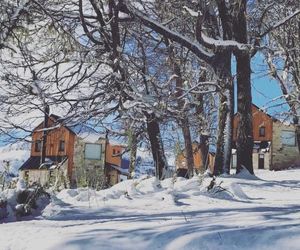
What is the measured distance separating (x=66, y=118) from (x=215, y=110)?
371 inches

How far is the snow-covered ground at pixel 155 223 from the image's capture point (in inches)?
137

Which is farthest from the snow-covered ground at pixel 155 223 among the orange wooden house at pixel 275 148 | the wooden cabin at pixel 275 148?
the wooden cabin at pixel 275 148

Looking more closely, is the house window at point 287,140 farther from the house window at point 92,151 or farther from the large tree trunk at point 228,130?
the large tree trunk at point 228,130

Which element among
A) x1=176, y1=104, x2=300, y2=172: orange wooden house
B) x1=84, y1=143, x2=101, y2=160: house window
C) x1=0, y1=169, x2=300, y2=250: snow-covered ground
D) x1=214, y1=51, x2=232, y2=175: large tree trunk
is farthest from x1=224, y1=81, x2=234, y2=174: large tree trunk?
x1=176, y1=104, x2=300, y2=172: orange wooden house

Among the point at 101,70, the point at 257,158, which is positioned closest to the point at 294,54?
the point at 101,70

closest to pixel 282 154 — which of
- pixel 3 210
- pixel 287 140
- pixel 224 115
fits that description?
pixel 287 140

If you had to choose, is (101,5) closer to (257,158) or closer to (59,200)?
(59,200)

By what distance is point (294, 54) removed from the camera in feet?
56.7

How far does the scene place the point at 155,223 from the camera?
443 cm

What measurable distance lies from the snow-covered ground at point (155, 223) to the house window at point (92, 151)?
2753cm

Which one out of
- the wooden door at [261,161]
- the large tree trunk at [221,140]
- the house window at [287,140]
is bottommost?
the large tree trunk at [221,140]

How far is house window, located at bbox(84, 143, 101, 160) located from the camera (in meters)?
34.7

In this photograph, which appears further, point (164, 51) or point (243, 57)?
point (164, 51)

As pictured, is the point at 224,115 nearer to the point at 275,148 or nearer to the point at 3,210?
the point at 3,210
